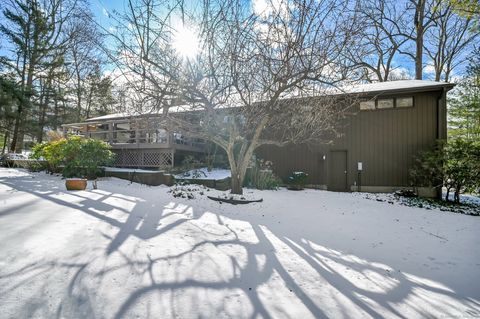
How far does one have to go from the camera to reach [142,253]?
314 centimetres

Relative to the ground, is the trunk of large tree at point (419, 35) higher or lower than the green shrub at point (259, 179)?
higher

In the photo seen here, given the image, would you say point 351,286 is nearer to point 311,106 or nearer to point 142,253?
point 142,253

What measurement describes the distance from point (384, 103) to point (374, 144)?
5.57 feet

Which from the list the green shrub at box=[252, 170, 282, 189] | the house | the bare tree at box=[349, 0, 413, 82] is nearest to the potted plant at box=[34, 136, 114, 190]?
the house

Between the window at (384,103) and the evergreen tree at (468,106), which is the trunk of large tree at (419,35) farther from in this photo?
the window at (384,103)

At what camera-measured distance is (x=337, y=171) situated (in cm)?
1108

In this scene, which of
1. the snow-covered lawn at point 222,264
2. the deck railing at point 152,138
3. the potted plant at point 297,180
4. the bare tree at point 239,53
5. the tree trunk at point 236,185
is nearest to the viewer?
the snow-covered lawn at point 222,264

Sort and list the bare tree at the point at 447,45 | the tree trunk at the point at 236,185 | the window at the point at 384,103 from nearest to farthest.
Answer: the tree trunk at the point at 236,185 → the window at the point at 384,103 → the bare tree at the point at 447,45

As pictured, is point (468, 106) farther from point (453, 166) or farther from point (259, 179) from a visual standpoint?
point (259, 179)

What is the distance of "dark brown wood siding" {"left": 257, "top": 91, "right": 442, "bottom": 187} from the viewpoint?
9.83 metres

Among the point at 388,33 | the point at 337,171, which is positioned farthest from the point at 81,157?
the point at 388,33

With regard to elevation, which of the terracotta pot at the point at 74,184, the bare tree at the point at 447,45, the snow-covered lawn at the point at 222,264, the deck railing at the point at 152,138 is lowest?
the snow-covered lawn at the point at 222,264

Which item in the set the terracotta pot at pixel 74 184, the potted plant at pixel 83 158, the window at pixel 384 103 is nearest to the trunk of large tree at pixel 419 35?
the window at pixel 384 103

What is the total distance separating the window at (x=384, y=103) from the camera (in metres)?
10.3
